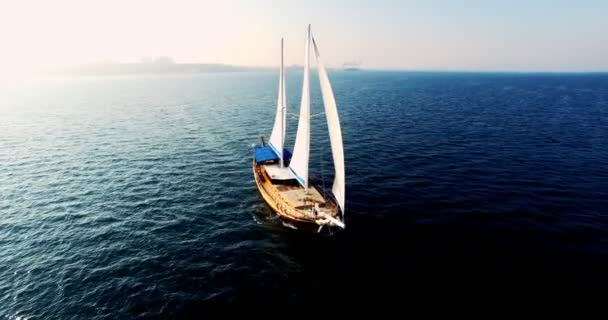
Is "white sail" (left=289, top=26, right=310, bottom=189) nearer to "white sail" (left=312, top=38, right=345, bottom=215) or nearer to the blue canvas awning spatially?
"white sail" (left=312, top=38, right=345, bottom=215)

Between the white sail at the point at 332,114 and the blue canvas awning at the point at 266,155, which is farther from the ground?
the white sail at the point at 332,114

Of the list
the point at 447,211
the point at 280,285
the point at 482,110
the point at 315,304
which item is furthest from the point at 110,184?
the point at 482,110

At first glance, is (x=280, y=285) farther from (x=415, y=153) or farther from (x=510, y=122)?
(x=510, y=122)

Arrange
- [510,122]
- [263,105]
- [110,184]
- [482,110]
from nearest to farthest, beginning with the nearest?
[110,184] → [510,122] → [482,110] → [263,105]

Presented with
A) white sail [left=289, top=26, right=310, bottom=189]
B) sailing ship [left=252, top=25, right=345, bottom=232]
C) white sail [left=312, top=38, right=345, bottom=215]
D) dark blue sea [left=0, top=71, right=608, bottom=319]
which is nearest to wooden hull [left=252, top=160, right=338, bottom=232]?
sailing ship [left=252, top=25, right=345, bottom=232]

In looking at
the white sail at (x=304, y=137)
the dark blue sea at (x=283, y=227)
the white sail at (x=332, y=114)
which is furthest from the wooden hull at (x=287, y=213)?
the white sail at (x=332, y=114)

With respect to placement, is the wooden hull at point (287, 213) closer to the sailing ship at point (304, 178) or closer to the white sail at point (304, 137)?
the sailing ship at point (304, 178)

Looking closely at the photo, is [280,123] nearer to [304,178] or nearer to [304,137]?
[304,137]

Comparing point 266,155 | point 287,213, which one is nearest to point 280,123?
point 266,155
